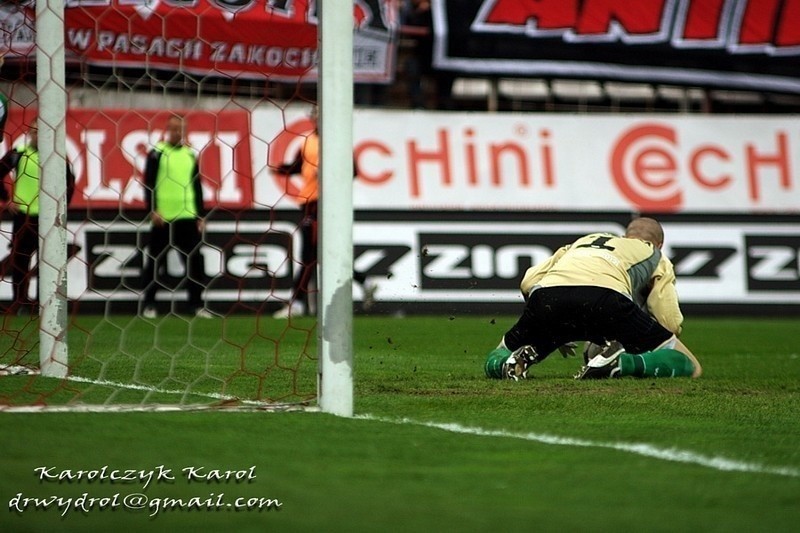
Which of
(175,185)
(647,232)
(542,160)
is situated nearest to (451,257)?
(542,160)

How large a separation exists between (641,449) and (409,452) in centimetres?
75

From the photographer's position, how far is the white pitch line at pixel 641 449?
410 centimetres

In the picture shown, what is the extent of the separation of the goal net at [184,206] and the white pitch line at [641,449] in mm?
486

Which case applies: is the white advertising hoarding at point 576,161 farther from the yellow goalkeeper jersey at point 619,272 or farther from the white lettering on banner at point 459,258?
the yellow goalkeeper jersey at point 619,272

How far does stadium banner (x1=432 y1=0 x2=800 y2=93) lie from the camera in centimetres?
1642

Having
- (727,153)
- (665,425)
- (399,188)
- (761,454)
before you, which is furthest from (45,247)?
(727,153)

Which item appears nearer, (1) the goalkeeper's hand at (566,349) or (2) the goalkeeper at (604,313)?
(2) the goalkeeper at (604,313)

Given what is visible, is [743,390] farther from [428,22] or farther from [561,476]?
[428,22]

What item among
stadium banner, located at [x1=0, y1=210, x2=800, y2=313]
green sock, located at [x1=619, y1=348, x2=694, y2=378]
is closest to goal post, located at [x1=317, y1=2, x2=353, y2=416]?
green sock, located at [x1=619, y1=348, x2=694, y2=378]

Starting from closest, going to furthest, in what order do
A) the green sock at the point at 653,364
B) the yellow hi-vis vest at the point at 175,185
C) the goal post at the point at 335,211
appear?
the goal post at the point at 335,211
the green sock at the point at 653,364
the yellow hi-vis vest at the point at 175,185

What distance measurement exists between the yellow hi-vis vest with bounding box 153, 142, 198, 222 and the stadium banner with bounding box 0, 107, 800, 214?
4.15 ft

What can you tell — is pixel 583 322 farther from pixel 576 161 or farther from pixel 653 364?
pixel 576 161

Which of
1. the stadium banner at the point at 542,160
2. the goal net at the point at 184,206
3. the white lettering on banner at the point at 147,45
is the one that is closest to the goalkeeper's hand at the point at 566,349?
the goal net at the point at 184,206

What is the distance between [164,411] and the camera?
5070 mm
